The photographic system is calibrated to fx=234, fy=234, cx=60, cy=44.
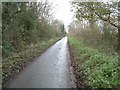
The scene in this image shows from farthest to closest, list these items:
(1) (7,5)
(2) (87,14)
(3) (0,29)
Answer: (2) (87,14) → (1) (7,5) → (3) (0,29)

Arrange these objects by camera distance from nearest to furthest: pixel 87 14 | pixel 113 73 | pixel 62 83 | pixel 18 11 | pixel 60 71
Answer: pixel 113 73, pixel 62 83, pixel 60 71, pixel 18 11, pixel 87 14

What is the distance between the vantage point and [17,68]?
13703 mm

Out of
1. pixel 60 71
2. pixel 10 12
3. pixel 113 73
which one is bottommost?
pixel 60 71

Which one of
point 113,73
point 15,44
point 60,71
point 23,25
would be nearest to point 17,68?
point 60,71

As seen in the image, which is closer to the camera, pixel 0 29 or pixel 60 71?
pixel 60 71

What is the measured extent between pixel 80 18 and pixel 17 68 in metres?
12.0

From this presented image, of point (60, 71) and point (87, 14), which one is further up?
point (87, 14)

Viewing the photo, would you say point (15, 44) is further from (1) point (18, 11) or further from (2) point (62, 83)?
(2) point (62, 83)

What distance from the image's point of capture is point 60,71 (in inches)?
532

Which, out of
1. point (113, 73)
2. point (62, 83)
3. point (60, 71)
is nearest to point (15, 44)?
point (60, 71)

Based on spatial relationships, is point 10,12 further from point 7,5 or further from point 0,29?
point 0,29

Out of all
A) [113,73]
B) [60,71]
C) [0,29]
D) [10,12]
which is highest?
[10,12]

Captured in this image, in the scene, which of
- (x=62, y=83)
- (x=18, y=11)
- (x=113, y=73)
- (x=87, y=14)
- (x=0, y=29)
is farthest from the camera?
(x=87, y=14)

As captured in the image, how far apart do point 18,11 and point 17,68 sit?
835 cm
